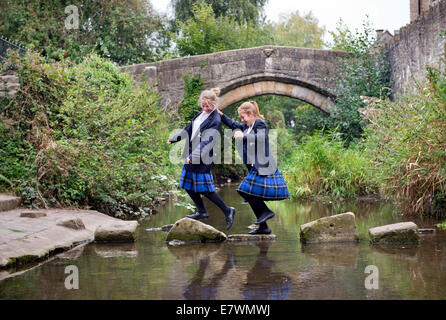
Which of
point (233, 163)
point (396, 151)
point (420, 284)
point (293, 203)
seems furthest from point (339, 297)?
point (233, 163)

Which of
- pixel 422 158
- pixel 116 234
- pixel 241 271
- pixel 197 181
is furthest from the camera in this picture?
pixel 422 158

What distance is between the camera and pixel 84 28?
2392cm

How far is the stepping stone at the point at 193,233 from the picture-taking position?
6492mm

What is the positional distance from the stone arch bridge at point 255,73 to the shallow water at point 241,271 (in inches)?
426

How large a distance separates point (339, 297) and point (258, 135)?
308cm

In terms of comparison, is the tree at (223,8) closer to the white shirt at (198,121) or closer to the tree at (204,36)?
the tree at (204,36)

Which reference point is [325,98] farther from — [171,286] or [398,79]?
[171,286]

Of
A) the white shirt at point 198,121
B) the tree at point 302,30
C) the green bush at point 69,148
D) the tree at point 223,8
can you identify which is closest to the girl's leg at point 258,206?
the white shirt at point 198,121

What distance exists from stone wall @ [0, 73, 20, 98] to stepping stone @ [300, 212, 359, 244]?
17.2 feet

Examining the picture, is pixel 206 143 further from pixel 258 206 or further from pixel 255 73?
pixel 255 73

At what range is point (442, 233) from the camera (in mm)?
6500

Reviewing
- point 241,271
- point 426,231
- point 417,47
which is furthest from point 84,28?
point 241,271

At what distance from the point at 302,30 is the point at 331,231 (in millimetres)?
41232

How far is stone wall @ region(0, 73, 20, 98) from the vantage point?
9.04m
